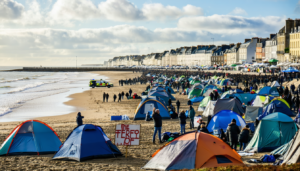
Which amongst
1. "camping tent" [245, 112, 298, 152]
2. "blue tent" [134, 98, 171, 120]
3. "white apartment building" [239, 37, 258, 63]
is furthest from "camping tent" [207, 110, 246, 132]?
"white apartment building" [239, 37, 258, 63]

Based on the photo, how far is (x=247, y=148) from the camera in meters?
10.9

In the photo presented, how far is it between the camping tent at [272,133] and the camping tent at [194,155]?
8.30 ft

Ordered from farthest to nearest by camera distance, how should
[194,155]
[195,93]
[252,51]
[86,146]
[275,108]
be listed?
[252,51], [195,93], [275,108], [86,146], [194,155]

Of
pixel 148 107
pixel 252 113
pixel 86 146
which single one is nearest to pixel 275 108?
pixel 252 113

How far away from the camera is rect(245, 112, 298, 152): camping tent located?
35.2 feet

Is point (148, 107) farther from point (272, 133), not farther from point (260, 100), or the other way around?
point (272, 133)

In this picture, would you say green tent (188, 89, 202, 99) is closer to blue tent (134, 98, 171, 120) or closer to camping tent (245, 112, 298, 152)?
blue tent (134, 98, 171, 120)


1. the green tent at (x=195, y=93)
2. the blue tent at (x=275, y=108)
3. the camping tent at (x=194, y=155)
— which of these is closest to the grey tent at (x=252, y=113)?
the blue tent at (x=275, y=108)

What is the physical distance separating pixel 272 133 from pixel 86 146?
5.96m

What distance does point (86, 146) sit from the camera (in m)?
9.69

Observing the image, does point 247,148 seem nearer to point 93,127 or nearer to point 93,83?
point 93,127

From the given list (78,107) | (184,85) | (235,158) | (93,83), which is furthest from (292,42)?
A: (235,158)

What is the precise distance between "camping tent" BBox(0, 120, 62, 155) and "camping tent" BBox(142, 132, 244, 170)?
3880 millimetres

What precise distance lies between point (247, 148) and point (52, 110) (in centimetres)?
1805
